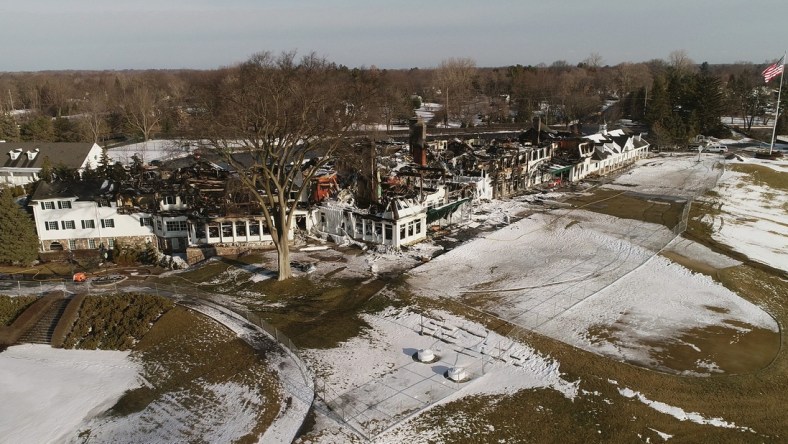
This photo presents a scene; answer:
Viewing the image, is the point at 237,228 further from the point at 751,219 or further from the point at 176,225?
the point at 751,219

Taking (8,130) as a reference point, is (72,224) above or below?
below

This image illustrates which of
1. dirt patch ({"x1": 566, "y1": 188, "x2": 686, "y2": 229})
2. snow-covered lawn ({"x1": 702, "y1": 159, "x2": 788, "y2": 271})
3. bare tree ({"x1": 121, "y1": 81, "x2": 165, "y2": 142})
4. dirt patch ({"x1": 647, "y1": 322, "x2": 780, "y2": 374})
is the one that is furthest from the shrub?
bare tree ({"x1": 121, "y1": 81, "x2": 165, "y2": 142})

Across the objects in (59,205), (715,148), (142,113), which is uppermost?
(142,113)

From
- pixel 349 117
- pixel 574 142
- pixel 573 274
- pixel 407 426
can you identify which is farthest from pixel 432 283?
pixel 574 142

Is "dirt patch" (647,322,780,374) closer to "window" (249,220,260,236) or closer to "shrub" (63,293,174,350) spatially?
"shrub" (63,293,174,350)

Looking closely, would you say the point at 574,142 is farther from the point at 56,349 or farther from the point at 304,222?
the point at 56,349

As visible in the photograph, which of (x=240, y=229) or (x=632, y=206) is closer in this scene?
(x=240, y=229)

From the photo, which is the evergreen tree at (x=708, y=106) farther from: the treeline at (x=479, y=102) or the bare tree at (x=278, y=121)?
the bare tree at (x=278, y=121)

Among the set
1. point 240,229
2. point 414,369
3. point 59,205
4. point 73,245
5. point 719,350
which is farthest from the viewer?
point 73,245

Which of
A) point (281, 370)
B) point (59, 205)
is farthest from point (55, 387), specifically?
point (59, 205)
